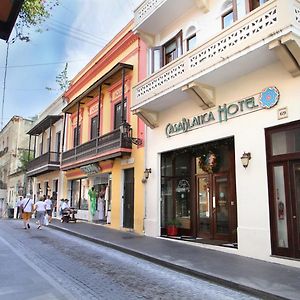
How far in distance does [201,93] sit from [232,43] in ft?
6.75

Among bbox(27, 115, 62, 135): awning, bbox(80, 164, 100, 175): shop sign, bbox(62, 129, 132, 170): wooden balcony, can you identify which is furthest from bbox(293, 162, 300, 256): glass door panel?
bbox(27, 115, 62, 135): awning

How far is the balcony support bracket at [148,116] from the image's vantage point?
14.4 meters

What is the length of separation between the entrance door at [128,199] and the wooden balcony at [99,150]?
1145 millimetres

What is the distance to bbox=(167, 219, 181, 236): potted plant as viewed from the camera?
1396 cm

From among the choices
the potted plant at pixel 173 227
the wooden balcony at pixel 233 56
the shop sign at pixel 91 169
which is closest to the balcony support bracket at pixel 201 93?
the wooden balcony at pixel 233 56

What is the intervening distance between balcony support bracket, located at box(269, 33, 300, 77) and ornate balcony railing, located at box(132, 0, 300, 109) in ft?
0.49

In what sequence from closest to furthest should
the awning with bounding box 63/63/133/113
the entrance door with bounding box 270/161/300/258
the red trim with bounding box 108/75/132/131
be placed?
the entrance door with bounding box 270/161/300/258, the awning with bounding box 63/63/133/113, the red trim with bounding box 108/75/132/131

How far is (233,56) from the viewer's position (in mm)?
9617

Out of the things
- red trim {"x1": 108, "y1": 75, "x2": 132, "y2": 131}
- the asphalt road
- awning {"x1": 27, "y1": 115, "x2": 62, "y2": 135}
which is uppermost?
awning {"x1": 27, "y1": 115, "x2": 62, "y2": 135}

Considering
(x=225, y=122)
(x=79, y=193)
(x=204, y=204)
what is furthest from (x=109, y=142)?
(x=225, y=122)

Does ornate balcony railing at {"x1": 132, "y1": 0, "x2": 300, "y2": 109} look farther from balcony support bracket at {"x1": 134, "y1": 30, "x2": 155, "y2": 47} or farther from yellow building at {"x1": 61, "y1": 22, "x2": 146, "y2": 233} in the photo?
yellow building at {"x1": 61, "y1": 22, "x2": 146, "y2": 233}

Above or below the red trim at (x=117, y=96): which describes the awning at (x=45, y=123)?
above

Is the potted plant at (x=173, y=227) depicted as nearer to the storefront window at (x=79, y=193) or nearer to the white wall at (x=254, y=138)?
the white wall at (x=254, y=138)

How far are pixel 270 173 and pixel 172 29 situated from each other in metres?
7.45
